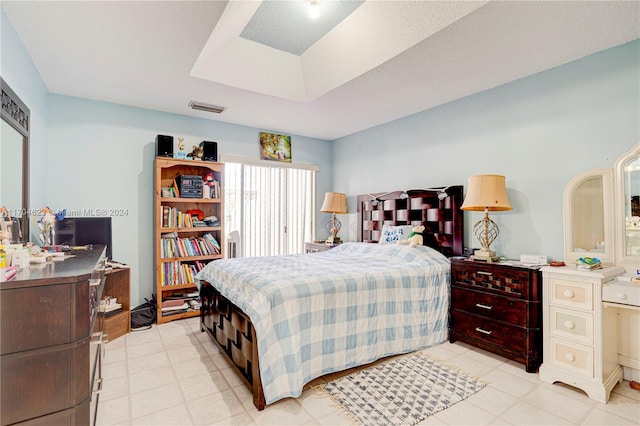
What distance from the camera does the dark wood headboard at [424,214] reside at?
340 cm

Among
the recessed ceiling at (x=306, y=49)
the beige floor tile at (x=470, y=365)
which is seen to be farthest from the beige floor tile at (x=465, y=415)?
the recessed ceiling at (x=306, y=49)

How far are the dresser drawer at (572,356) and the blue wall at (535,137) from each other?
780 millimetres

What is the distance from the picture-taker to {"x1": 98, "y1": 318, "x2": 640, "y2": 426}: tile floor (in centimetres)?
186

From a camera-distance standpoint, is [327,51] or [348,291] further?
[327,51]

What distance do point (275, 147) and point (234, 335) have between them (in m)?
3.13

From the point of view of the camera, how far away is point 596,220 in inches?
98.3

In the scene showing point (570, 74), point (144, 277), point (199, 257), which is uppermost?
point (570, 74)

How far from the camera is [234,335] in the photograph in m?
2.35

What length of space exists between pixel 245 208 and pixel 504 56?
138 inches

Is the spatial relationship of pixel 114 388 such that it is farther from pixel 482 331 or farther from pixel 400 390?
pixel 482 331

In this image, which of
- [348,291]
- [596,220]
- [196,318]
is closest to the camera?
[348,291]

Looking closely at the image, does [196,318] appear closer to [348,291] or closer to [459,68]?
[348,291]

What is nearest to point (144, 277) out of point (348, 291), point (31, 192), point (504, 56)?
point (31, 192)

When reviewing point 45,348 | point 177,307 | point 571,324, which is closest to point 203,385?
point 45,348
